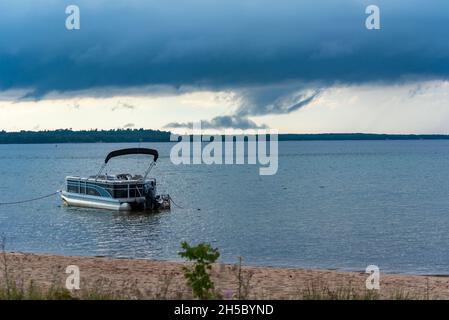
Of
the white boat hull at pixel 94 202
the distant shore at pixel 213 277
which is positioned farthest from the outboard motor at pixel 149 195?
the distant shore at pixel 213 277

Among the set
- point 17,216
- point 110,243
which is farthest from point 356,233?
point 17,216

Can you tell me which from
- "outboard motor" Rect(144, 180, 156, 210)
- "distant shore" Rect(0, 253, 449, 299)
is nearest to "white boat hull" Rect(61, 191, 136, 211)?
"outboard motor" Rect(144, 180, 156, 210)

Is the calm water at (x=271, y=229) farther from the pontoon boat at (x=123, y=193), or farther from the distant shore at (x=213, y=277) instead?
the distant shore at (x=213, y=277)

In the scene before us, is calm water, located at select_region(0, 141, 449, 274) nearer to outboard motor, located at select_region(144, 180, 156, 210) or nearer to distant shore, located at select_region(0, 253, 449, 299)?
outboard motor, located at select_region(144, 180, 156, 210)

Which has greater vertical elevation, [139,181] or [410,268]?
[139,181]

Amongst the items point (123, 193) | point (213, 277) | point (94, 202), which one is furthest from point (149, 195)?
point (213, 277)

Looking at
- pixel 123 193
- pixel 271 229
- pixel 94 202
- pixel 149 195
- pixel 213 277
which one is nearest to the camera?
pixel 213 277

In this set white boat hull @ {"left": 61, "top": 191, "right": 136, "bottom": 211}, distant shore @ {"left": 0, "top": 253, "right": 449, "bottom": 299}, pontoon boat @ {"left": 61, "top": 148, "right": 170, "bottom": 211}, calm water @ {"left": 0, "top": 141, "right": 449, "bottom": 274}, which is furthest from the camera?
pontoon boat @ {"left": 61, "top": 148, "right": 170, "bottom": 211}

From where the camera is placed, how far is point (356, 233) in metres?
41.7

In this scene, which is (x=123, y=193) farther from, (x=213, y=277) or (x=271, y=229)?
(x=213, y=277)

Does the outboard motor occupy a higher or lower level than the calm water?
higher

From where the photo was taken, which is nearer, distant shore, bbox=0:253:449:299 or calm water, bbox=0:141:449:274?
distant shore, bbox=0:253:449:299
